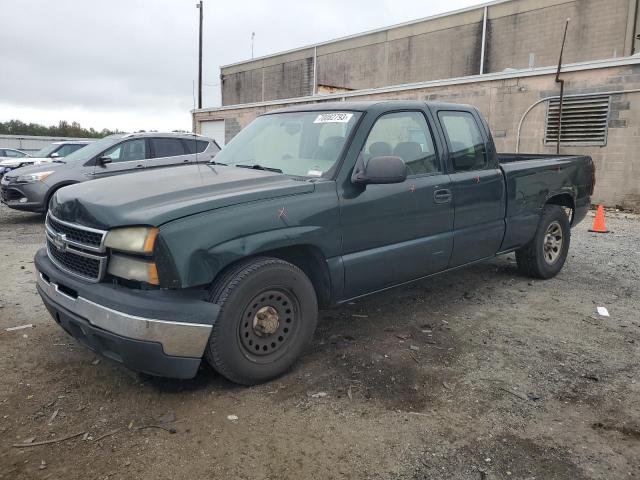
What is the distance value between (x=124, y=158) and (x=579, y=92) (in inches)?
418

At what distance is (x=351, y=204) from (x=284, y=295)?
82 cm

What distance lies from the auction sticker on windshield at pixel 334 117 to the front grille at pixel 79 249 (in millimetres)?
1925

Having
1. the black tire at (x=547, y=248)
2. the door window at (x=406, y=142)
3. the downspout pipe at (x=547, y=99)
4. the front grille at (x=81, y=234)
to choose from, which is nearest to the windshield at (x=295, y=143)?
the door window at (x=406, y=142)

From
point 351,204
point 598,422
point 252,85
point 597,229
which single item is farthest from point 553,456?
point 252,85

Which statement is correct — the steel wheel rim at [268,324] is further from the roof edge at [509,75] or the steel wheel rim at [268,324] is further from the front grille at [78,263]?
the roof edge at [509,75]

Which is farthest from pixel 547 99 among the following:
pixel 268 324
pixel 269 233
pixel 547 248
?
pixel 268 324

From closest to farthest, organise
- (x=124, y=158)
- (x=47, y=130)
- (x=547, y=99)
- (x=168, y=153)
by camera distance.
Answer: (x=124, y=158), (x=168, y=153), (x=547, y=99), (x=47, y=130)

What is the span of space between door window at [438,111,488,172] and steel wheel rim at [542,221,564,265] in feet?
5.03

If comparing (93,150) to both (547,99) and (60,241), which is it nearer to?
(60,241)

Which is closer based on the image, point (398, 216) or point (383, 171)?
point (383, 171)

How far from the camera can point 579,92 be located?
1254 cm

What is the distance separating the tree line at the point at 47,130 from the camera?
4684 cm

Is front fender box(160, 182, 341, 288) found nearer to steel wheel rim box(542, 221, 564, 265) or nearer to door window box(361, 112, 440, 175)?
door window box(361, 112, 440, 175)

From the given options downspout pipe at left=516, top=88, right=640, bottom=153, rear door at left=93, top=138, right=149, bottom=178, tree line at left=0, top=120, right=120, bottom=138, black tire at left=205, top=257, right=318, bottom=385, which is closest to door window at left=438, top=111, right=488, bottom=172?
black tire at left=205, top=257, right=318, bottom=385
